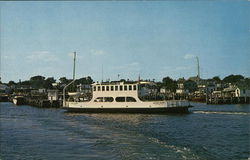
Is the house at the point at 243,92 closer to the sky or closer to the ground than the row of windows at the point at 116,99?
closer to the sky

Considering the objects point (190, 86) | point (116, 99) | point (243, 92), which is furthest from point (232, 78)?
point (116, 99)

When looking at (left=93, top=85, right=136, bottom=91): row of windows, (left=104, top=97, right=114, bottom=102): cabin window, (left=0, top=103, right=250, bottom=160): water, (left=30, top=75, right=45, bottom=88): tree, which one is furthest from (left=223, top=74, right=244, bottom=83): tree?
(left=0, top=103, right=250, bottom=160): water

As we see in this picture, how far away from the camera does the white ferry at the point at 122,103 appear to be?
126 ft

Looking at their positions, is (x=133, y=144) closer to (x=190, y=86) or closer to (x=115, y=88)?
(x=115, y=88)

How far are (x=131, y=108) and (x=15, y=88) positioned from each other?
388 ft

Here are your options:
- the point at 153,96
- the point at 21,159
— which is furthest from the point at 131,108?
the point at 21,159

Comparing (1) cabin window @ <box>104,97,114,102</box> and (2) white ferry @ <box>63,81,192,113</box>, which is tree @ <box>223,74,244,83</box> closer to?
(1) cabin window @ <box>104,97,114,102</box>

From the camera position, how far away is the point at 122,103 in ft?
132

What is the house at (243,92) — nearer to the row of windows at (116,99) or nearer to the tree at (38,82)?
the row of windows at (116,99)

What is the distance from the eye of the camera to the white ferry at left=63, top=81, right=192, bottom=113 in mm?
38500

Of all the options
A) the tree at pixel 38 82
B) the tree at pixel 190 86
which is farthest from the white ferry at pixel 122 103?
→ the tree at pixel 38 82

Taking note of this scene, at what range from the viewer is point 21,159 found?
47.5 ft

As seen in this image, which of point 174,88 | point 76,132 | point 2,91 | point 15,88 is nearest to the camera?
point 76,132

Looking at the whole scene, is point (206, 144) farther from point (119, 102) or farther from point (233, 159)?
point (119, 102)
